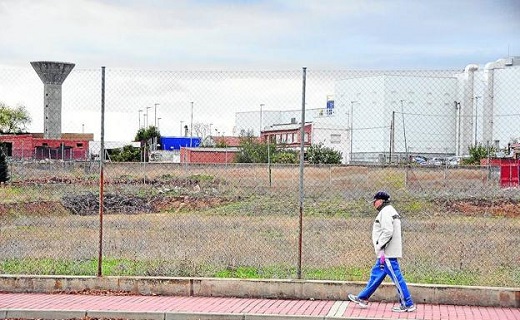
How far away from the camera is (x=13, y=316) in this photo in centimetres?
1129

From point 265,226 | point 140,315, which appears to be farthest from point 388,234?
point 265,226

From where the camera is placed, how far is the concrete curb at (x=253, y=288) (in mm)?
11742

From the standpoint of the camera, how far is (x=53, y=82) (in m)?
16.2

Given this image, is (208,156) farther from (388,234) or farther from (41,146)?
(41,146)

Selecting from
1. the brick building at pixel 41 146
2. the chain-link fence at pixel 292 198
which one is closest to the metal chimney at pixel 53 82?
the chain-link fence at pixel 292 198

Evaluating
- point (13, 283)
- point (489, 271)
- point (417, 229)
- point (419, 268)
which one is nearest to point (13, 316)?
point (13, 283)

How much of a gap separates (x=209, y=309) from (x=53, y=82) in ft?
22.4

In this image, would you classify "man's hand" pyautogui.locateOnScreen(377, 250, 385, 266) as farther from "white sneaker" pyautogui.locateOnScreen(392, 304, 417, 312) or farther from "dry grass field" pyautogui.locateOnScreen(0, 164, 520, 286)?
"dry grass field" pyautogui.locateOnScreen(0, 164, 520, 286)

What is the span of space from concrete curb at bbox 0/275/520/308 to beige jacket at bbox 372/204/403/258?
103cm

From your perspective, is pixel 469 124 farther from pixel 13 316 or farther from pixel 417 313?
pixel 13 316

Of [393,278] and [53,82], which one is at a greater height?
[53,82]

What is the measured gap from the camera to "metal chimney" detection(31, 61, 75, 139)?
15.0 metres

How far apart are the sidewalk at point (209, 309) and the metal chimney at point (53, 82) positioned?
3853 millimetres

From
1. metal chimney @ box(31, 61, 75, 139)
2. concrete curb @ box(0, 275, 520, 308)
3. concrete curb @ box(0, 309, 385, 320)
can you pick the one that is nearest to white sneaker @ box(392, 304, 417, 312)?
concrete curb @ box(0, 275, 520, 308)
